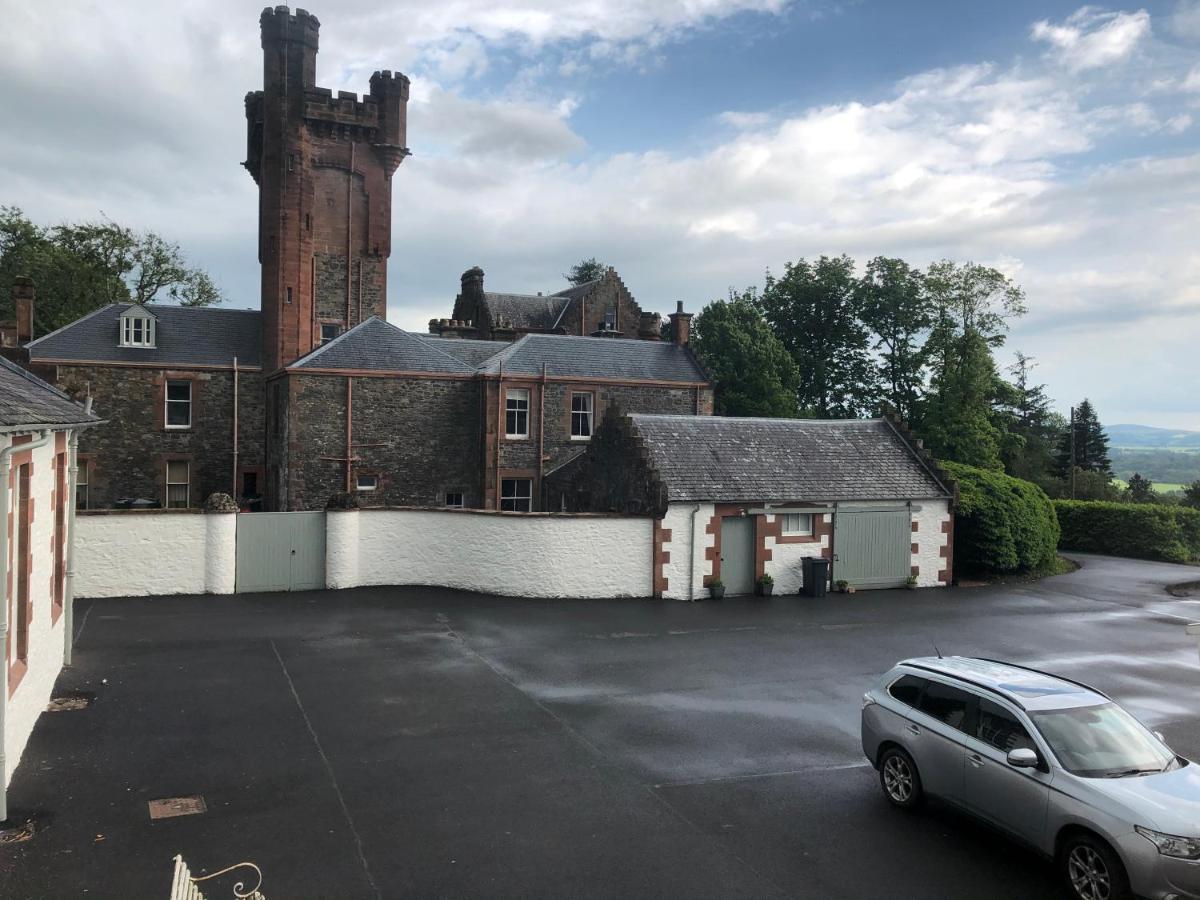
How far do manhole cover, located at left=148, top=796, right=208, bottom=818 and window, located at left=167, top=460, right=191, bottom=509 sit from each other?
26.2m

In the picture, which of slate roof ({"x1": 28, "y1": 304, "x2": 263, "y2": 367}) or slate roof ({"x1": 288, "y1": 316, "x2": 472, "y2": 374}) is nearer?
slate roof ({"x1": 288, "y1": 316, "x2": 472, "y2": 374})

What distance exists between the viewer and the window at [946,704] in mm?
8891

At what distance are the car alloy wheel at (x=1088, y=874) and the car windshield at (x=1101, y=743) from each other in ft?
2.12

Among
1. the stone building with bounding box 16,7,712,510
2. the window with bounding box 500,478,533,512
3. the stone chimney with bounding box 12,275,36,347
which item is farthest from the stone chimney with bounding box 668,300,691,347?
the stone chimney with bounding box 12,275,36,347

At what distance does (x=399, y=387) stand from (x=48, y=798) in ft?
72.3

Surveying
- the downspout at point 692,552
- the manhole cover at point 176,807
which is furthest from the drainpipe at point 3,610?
the downspout at point 692,552

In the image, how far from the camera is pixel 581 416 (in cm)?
3341

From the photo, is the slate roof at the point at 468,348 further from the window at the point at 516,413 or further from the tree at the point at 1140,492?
the tree at the point at 1140,492

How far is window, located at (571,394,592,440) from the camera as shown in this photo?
33250 millimetres

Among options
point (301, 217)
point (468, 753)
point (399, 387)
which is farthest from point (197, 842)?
point (301, 217)

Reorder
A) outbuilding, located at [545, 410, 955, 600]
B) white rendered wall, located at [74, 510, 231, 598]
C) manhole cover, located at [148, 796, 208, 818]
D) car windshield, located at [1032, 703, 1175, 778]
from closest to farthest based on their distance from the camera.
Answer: car windshield, located at [1032, 703, 1175, 778]
manhole cover, located at [148, 796, 208, 818]
white rendered wall, located at [74, 510, 231, 598]
outbuilding, located at [545, 410, 955, 600]

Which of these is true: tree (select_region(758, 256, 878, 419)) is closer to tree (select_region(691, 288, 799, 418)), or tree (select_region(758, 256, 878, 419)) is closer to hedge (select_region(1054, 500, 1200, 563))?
tree (select_region(691, 288, 799, 418))

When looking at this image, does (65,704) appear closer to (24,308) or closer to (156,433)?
(156,433)

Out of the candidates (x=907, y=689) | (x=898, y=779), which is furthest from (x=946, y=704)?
(x=898, y=779)
